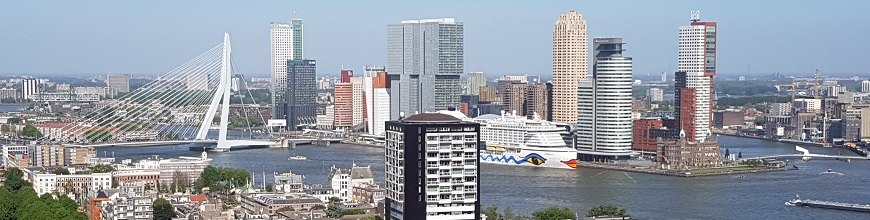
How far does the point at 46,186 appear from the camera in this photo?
16.9 meters

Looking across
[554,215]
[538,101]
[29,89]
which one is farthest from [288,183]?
[29,89]

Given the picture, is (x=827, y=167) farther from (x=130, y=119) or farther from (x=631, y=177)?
(x=130, y=119)

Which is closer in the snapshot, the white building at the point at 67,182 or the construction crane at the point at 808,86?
the white building at the point at 67,182

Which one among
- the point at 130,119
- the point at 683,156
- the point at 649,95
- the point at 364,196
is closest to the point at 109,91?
the point at 649,95

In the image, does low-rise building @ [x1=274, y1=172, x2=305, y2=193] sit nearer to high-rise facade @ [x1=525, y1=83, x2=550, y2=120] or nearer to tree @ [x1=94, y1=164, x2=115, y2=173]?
tree @ [x1=94, y1=164, x2=115, y2=173]

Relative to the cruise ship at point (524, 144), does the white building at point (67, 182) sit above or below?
below

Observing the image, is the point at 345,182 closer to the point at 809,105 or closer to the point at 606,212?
the point at 606,212

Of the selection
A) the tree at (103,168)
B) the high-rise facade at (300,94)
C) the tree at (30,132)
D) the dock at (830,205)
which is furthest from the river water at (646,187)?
the high-rise facade at (300,94)

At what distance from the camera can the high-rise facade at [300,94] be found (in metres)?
36.8

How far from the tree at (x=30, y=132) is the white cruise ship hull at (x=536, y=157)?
439 inches

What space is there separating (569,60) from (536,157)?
4884 millimetres

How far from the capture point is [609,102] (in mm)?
23125

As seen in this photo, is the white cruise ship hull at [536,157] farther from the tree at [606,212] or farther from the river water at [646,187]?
the tree at [606,212]

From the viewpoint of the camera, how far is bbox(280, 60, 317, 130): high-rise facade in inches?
1449
